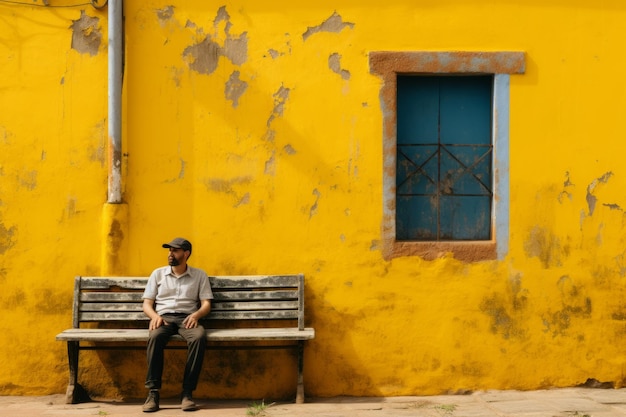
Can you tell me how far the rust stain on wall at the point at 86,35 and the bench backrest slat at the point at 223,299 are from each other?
74.6 inches

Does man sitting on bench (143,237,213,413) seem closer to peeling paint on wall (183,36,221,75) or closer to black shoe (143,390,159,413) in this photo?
black shoe (143,390,159,413)

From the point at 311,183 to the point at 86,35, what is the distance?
223 centimetres

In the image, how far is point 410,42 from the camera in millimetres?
6898

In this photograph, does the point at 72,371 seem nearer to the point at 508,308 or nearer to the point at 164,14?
the point at 164,14

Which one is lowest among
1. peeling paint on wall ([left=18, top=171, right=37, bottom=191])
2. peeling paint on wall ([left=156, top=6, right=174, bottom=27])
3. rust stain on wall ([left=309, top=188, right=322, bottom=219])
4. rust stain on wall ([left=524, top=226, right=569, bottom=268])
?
rust stain on wall ([left=524, top=226, right=569, bottom=268])

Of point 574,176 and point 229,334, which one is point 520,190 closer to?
point 574,176

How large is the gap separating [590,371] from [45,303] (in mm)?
4527

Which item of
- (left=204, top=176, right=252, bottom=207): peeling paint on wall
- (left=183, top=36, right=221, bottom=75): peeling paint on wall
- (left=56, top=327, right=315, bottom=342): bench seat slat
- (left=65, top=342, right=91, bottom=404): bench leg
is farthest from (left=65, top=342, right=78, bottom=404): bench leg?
(left=183, top=36, right=221, bottom=75): peeling paint on wall

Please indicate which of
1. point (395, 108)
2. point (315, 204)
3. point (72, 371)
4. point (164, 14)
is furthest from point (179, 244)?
point (395, 108)

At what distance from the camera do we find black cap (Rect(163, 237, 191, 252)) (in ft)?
21.2

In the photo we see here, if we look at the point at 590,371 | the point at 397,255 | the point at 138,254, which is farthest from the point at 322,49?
the point at 590,371

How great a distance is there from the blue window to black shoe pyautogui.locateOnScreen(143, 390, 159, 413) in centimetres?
239

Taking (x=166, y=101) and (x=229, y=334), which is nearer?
(x=229, y=334)

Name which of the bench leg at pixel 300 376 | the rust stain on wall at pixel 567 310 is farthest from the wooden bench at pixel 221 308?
the rust stain on wall at pixel 567 310
